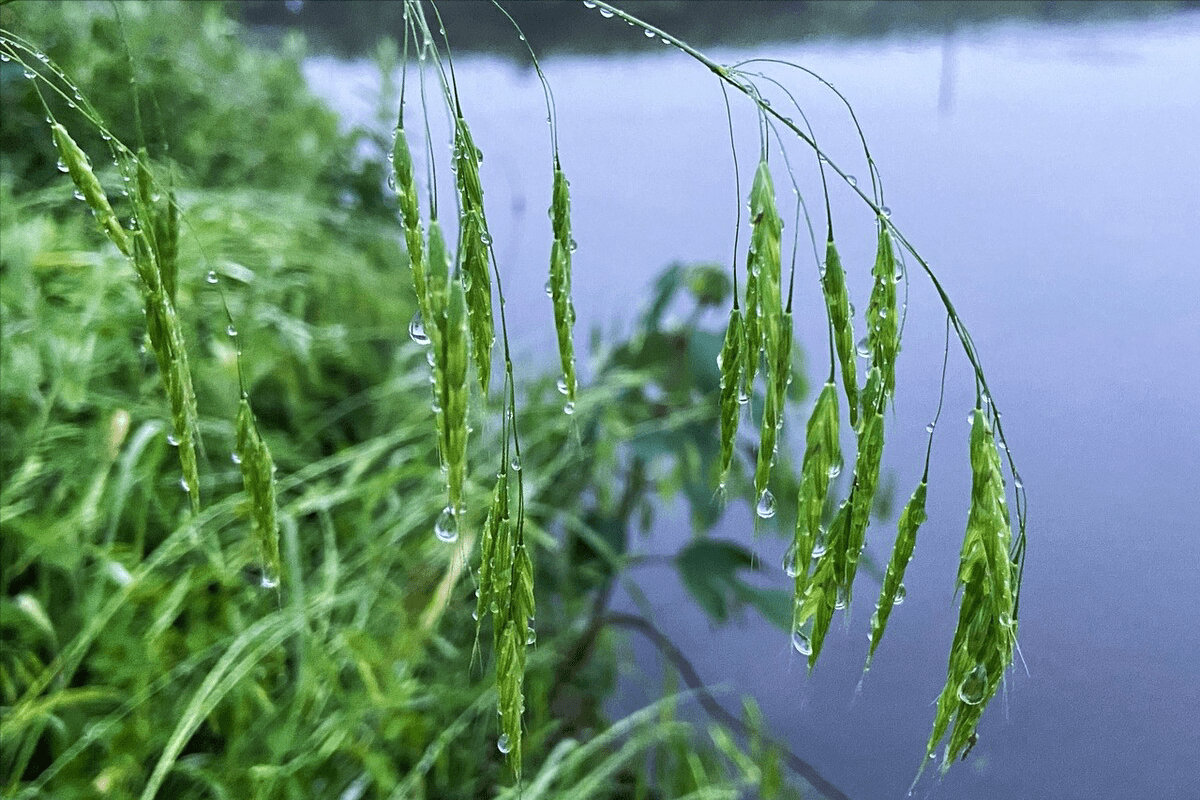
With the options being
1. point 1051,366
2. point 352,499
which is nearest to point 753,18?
point 1051,366

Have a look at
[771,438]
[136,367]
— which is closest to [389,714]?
[136,367]

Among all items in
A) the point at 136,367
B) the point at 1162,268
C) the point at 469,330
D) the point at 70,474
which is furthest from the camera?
the point at 136,367

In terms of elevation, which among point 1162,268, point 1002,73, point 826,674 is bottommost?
point 826,674

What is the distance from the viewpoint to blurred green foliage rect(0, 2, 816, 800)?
29.0 inches

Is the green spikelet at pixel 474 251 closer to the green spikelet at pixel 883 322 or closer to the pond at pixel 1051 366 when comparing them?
the green spikelet at pixel 883 322

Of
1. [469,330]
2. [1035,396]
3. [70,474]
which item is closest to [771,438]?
[469,330]

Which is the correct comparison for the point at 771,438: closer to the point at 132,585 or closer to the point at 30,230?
the point at 132,585

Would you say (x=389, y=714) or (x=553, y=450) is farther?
(x=553, y=450)

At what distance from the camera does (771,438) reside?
0.30 meters

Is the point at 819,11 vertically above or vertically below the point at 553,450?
above

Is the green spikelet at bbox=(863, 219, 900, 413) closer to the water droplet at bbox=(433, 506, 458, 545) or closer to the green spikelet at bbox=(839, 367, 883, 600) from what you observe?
Result: the green spikelet at bbox=(839, 367, 883, 600)

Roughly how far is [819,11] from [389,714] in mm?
628

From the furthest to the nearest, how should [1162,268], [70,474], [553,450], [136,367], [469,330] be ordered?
1. [553,450]
2. [136,367]
3. [70,474]
4. [1162,268]
5. [469,330]

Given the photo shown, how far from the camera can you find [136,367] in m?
1.00
